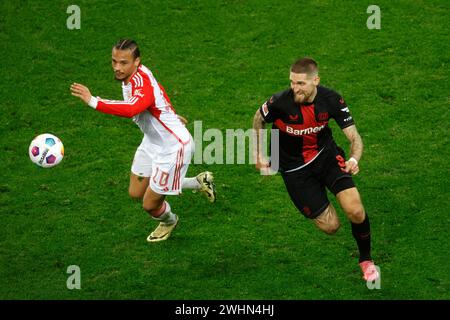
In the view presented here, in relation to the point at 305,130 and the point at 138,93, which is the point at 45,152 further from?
the point at 305,130

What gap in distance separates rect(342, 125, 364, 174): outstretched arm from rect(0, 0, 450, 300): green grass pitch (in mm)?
1466

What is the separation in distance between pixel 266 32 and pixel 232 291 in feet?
22.1

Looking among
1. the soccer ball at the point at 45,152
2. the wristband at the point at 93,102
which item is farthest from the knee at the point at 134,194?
the wristband at the point at 93,102

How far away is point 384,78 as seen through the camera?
14.0 m

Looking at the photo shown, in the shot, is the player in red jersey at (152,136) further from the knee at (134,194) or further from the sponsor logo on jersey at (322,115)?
the sponsor logo on jersey at (322,115)

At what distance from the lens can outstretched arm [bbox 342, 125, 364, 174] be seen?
9.19 metres

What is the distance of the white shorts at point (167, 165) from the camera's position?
10328mm

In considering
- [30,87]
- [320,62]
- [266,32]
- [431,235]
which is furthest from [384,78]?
[30,87]

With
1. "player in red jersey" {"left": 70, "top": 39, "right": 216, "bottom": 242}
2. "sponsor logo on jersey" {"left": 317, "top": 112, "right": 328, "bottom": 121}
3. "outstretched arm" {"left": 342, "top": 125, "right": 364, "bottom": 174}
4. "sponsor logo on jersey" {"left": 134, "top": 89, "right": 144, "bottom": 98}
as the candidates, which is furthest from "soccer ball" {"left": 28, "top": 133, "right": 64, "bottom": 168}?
"outstretched arm" {"left": 342, "top": 125, "right": 364, "bottom": 174}

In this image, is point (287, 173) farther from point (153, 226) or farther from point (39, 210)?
point (39, 210)

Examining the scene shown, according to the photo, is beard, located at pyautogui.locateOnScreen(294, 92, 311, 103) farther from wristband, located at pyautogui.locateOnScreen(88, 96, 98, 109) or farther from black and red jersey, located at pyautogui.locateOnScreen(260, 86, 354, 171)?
wristband, located at pyautogui.locateOnScreen(88, 96, 98, 109)

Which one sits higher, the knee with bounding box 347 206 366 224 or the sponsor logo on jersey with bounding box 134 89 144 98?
the sponsor logo on jersey with bounding box 134 89 144 98

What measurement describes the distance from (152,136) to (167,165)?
41cm

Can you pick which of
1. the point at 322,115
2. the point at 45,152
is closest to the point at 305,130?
the point at 322,115
